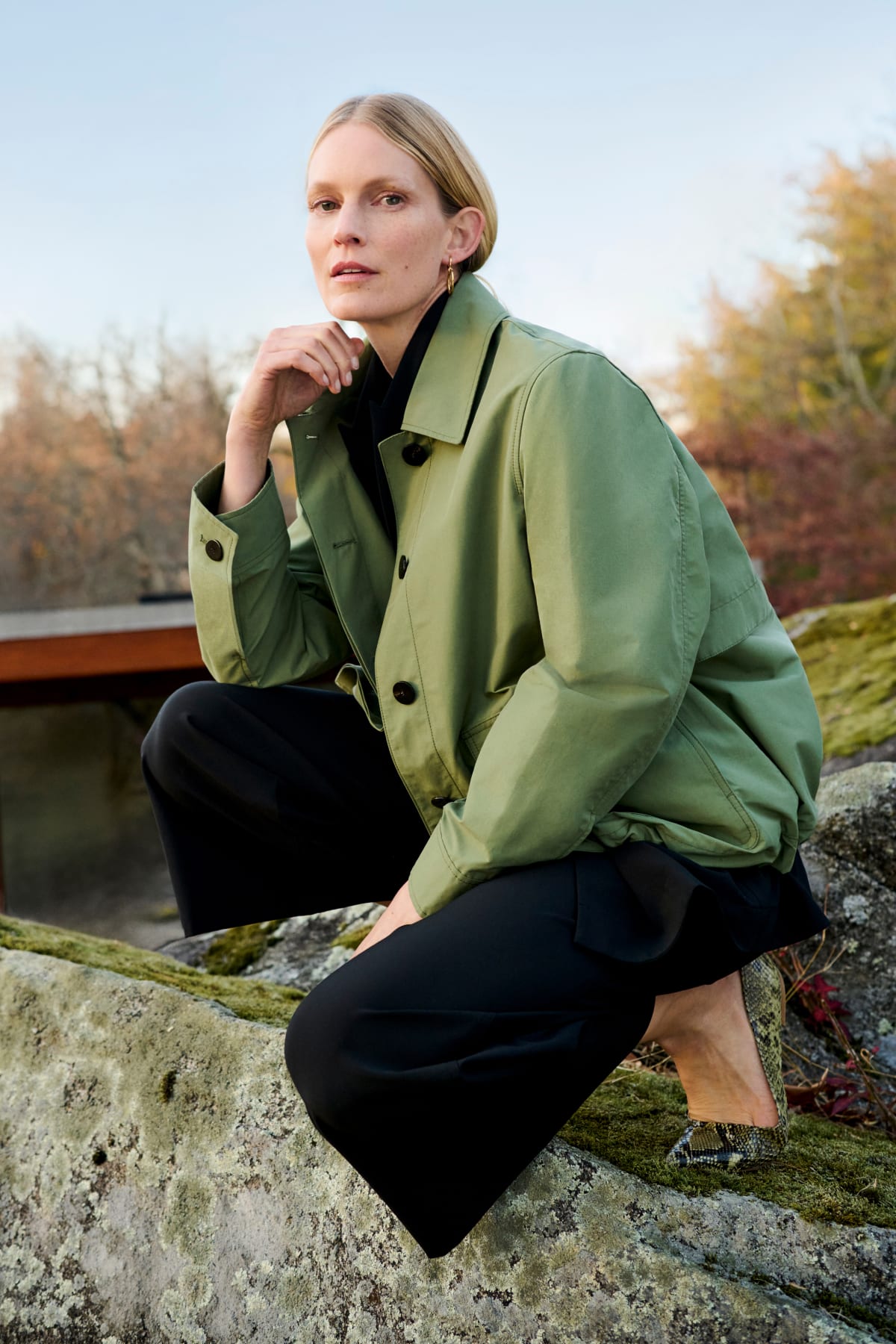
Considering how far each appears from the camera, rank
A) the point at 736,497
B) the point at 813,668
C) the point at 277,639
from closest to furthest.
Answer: the point at 277,639 < the point at 813,668 < the point at 736,497

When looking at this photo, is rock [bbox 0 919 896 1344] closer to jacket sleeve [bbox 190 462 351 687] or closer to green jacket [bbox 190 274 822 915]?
green jacket [bbox 190 274 822 915]

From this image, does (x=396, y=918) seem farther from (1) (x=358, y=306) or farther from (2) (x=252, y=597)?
(1) (x=358, y=306)

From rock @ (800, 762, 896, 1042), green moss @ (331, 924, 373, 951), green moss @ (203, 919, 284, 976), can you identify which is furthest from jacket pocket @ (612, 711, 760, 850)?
green moss @ (203, 919, 284, 976)

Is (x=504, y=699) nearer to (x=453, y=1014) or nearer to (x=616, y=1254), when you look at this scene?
(x=453, y=1014)

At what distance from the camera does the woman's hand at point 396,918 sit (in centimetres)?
140

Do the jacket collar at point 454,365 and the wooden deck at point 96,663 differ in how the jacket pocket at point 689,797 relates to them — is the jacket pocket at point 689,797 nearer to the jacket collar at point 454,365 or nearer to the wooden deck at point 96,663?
the jacket collar at point 454,365

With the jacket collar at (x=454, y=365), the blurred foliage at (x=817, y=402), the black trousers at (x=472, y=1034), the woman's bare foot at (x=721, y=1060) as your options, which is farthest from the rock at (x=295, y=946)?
the blurred foliage at (x=817, y=402)

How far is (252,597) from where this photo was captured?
1.82 metres

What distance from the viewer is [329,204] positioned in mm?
1646

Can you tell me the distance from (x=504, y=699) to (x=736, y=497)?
16042 millimetres

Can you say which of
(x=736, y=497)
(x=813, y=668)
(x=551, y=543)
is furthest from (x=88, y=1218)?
(x=736, y=497)

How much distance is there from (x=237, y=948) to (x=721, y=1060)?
163 centimetres

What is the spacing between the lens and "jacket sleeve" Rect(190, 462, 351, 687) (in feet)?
5.83

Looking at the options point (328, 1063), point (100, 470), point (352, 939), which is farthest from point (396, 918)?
point (100, 470)
